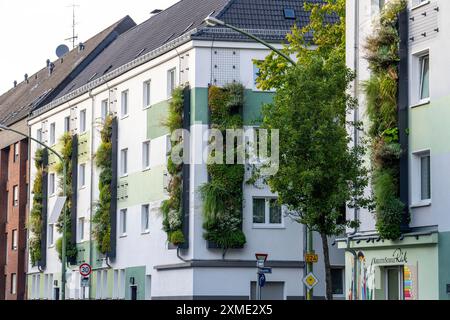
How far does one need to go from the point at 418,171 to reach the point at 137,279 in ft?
76.6

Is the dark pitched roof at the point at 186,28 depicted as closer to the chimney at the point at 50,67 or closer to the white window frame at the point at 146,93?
the white window frame at the point at 146,93

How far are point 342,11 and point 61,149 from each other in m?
25.1

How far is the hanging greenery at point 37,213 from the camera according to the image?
6359cm

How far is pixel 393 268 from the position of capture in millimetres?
29094

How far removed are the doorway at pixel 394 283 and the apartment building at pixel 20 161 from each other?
41.2 metres

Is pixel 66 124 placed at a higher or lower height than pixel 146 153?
higher

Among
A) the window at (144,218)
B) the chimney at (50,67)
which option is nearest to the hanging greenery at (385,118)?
the window at (144,218)

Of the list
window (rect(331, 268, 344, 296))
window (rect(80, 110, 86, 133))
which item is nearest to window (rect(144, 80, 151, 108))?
window (rect(80, 110, 86, 133))

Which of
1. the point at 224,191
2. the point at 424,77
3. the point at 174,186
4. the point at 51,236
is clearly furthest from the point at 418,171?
the point at 51,236

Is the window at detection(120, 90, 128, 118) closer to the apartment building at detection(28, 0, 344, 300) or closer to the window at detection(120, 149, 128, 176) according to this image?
the apartment building at detection(28, 0, 344, 300)

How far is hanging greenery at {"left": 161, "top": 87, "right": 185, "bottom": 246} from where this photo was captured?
4353 cm

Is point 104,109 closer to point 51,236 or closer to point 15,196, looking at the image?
point 51,236

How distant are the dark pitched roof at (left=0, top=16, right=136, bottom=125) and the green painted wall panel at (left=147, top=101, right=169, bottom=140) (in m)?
20.2
